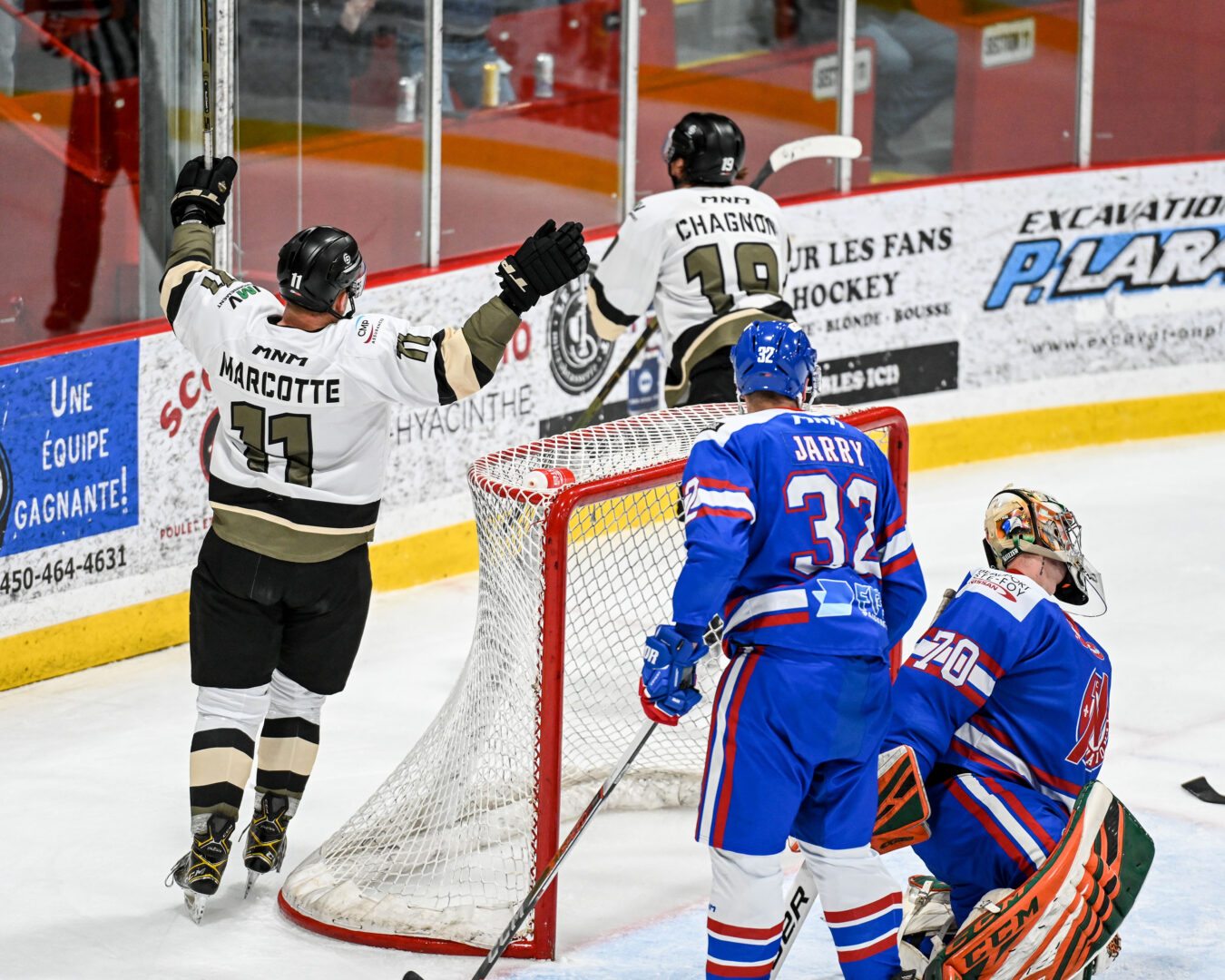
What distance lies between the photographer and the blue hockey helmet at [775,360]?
2.90 meters

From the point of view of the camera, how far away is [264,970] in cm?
322

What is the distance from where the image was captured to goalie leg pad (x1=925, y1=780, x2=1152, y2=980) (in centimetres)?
288

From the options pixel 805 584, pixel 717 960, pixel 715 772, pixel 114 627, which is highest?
pixel 805 584

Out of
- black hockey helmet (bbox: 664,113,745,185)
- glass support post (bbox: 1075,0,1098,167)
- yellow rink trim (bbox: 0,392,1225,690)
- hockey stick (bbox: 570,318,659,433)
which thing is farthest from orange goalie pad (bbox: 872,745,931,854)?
glass support post (bbox: 1075,0,1098,167)

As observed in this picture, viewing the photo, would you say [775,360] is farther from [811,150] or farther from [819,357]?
[819,357]

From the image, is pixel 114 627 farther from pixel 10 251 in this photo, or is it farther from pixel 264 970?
pixel 264 970

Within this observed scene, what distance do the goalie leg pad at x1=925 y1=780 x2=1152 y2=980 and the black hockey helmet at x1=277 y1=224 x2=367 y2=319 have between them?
4.99ft

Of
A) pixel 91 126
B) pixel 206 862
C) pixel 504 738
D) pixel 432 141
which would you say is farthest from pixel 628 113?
pixel 206 862

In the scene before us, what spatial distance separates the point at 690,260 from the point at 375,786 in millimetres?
1458

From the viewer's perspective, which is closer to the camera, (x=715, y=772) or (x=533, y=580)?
(x=715, y=772)

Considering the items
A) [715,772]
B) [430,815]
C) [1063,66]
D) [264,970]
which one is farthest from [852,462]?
[1063,66]

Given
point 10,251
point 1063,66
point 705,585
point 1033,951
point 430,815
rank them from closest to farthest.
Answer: point 705,585
point 1033,951
point 430,815
point 10,251
point 1063,66

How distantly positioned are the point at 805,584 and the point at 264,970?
118 centimetres

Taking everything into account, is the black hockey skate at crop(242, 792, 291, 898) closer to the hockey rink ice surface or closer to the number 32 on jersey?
the hockey rink ice surface
